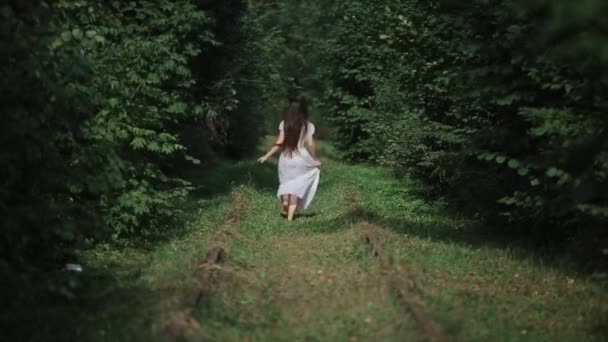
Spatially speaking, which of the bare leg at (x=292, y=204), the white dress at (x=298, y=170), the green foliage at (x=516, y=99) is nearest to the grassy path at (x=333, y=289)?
the green foliage at (x=516, y=99)

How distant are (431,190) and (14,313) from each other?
13191mm

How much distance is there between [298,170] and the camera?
52.5ft

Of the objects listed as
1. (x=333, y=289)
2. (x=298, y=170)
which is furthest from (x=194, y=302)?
(x=298, y=170)

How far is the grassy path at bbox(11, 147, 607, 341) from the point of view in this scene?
25.5ft

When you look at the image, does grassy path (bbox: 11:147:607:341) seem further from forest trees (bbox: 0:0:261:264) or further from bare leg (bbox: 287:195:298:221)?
bare leg (bbox: 287:195:298:221)

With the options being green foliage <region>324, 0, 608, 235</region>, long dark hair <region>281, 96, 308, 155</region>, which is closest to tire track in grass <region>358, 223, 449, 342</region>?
green foliage <region>324, 0, 608, 235</region>

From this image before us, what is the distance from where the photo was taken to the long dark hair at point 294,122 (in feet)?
51.3

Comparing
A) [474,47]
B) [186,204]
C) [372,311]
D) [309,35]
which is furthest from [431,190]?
[309,35]

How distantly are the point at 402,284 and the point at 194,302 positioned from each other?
218 centimetres

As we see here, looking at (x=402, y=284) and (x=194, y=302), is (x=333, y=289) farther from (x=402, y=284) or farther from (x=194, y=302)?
(x=194, y=302)

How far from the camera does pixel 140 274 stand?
34.3 feet

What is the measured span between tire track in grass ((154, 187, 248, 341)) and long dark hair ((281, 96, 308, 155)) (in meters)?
3.23

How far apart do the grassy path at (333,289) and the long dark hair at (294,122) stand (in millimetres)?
1830

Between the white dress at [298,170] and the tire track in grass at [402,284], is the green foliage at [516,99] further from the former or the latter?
the white dress at [298,170]
